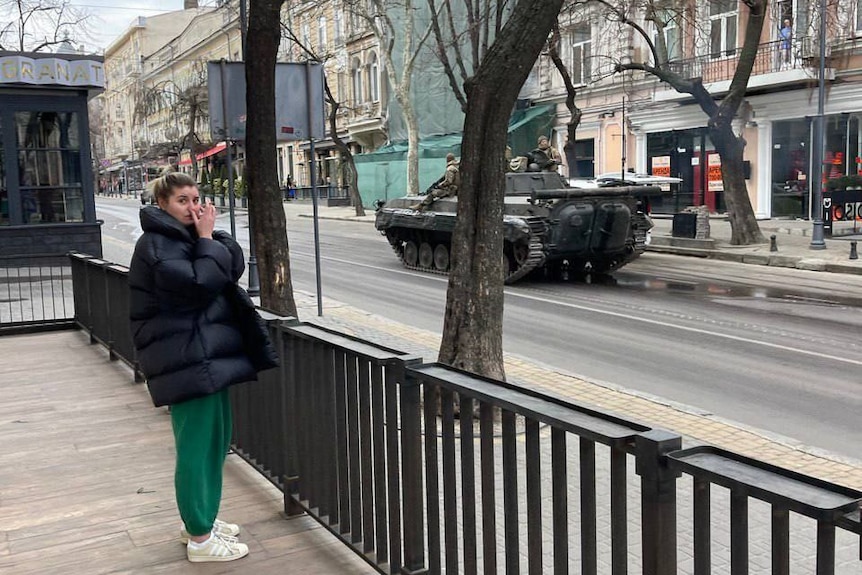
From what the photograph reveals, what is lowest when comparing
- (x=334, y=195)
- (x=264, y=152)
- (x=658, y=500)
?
(x=658, y=500)

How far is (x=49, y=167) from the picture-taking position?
61.1ft

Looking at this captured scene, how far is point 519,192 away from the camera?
58.9 feet

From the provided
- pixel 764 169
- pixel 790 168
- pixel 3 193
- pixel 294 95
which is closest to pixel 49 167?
pixel 3 193

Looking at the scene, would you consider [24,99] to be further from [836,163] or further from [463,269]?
[836,163]

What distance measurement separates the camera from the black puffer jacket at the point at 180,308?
370cm

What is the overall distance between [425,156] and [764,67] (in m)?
16.6

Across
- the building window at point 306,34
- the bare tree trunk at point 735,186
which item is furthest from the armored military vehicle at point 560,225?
the building window at point 306,34

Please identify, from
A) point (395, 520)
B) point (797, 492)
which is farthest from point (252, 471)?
point (797, 492)

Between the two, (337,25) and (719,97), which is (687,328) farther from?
(337,25)

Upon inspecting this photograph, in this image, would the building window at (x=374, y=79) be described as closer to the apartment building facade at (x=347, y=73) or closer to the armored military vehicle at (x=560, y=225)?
the apartment building facade at (x=347, y=73)

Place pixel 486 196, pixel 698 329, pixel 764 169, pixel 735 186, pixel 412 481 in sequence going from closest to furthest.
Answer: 1. pixel 412 481
2. pixel 486 196
3. pixel 698 329
4. pixel 735 186
5. pixel 764 169

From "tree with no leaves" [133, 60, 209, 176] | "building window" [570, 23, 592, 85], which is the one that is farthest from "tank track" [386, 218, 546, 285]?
"tree with no leaves" [133, 60, 209, 176]

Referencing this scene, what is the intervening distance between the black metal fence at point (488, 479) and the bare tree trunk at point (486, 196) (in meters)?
1.67

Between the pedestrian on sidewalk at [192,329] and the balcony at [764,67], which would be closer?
the pedestrian on sidewalk at [192,329]
